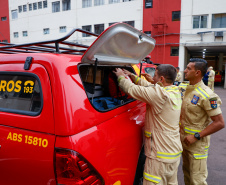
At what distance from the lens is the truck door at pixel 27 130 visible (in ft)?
4.46

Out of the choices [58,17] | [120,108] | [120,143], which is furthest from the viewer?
[58,17]

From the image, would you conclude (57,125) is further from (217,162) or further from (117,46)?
(217,162)

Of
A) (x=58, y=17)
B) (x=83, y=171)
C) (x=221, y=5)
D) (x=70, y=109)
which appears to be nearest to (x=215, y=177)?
(x=83, y=171)

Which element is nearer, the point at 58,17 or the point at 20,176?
the point at 20,176

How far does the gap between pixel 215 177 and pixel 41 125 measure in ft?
10.1

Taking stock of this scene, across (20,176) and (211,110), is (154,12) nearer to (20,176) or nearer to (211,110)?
(211,110)

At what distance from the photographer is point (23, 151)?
1.42 m

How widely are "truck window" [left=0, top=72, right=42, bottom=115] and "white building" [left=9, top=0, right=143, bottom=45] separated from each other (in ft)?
62.9

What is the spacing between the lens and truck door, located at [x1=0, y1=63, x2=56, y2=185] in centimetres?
136

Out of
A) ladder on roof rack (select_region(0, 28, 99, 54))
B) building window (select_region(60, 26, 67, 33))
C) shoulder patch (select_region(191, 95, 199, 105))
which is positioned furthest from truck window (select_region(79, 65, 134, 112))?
building window (select_region(60, 26, 67, 33))

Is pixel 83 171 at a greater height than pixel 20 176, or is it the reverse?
pixel 83 171

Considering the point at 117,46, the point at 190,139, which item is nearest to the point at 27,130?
the point at 117,46

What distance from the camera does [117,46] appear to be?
1818 millimetres

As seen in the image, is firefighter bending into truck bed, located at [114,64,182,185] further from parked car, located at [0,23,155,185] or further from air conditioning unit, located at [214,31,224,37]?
air conditioning unit, located at [214,31,224,37]
